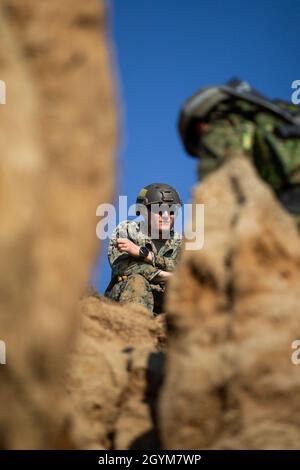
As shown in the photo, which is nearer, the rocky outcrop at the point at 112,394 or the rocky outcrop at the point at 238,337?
the rocky outcrop at the point at 238,337

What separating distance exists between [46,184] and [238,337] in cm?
149

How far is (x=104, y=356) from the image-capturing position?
4980 mm

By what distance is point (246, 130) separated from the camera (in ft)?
14.6

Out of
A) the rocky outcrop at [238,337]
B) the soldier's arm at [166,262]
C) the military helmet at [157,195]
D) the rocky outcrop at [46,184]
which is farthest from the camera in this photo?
the military helmet at [157,195]

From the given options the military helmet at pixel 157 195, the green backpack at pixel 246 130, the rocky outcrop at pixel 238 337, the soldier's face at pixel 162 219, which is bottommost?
the rocky outcrop at pixel 238 337

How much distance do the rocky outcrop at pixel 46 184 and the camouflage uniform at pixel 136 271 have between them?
666 cm

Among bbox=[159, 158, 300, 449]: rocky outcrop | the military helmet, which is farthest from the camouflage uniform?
bbox=[159, 158, 300, 449]: rocky outcrop

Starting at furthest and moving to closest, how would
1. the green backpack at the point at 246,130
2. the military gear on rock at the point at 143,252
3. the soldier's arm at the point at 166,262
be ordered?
1. the soldier's arm at the point at 166,262
2. the military gear on rock at the point at 143,252
3. the green backpack at the point at 246,130

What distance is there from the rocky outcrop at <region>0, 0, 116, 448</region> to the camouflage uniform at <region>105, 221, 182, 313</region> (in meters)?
6.66

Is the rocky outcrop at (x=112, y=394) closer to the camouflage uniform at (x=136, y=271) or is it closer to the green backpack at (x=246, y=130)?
the green backpack at (x=246, y=130)

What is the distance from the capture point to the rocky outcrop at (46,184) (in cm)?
245

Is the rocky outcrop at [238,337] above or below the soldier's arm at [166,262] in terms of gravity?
below

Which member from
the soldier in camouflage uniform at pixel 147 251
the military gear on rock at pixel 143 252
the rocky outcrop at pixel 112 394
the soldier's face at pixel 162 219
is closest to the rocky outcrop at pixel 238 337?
the rocky outcrop at pixel 112 394
